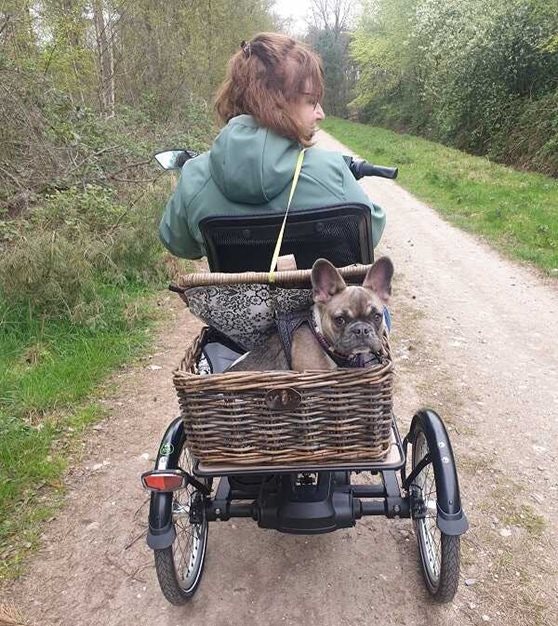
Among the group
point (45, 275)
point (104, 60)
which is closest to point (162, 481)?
point (45, 275)

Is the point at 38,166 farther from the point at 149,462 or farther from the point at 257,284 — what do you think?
the point at 257,284

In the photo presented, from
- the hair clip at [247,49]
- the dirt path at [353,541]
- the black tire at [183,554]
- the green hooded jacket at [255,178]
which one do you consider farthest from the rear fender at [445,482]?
the hair clip at [247,49]

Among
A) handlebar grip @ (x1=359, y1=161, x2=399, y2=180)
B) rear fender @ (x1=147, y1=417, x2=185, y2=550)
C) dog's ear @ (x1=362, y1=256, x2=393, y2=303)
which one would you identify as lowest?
rear fender @ (x1=147, y1=417, x2=185, y2=550)

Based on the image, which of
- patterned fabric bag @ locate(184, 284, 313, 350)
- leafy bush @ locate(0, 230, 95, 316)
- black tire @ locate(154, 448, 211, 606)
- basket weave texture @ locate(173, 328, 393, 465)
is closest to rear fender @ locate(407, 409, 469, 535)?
basket weave texture @ locate(173, 328, 393, 465)

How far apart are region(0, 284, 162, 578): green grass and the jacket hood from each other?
7.68 ft

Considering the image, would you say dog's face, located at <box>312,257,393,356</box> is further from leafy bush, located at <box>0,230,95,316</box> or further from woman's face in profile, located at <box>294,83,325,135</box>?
leafy bush, located at <box>0,230,95,316</box>

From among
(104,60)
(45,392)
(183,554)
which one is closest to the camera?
(183,554)

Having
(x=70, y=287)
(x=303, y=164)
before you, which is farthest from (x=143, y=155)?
(x=303, y=164)

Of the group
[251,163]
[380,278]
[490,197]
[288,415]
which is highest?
[251,163]

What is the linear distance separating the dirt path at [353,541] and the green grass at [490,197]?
156 inches

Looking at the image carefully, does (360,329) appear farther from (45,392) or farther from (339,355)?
(45,392)

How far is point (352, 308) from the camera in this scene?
2.27 meters

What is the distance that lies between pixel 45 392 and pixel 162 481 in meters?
2.53

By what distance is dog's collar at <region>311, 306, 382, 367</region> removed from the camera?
7.62 ft
